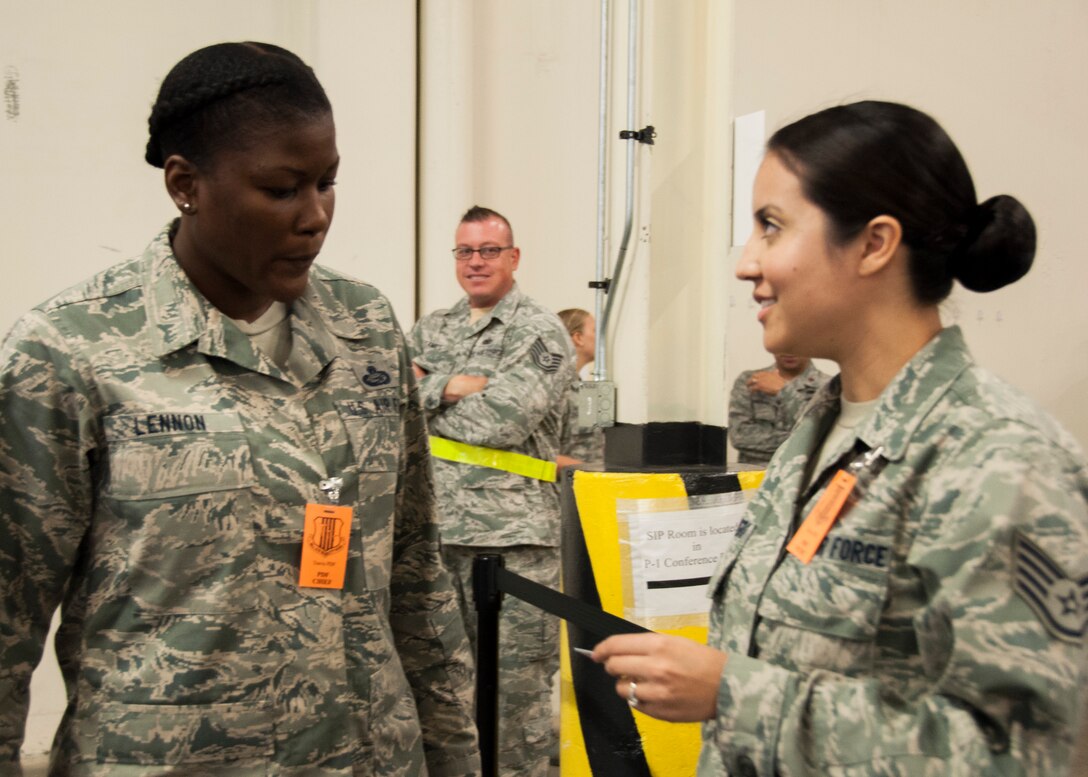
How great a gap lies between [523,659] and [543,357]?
3.20ft

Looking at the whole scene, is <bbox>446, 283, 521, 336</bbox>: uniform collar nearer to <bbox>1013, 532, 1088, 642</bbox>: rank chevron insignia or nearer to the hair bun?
the hair bun

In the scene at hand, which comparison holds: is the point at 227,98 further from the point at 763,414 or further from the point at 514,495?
the point at 763,414

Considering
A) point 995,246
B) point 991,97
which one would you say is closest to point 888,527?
point 995,246

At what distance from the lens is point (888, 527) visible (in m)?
1.09

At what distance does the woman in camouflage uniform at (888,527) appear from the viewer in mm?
972

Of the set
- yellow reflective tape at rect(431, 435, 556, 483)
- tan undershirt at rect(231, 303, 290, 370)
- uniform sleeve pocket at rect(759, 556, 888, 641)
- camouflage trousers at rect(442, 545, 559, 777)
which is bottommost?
camouflage trousers at rect(442, 545, 559, 777)

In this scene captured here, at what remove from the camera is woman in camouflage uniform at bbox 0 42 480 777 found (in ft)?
3.83

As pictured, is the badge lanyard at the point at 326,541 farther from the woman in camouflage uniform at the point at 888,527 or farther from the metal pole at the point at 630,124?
the metal pole at the point at 630,124

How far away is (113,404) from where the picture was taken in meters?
1.18

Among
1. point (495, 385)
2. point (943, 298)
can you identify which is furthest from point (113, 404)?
point (495, 385)

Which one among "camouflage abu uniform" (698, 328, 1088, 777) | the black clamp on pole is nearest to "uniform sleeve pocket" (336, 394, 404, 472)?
Answer: "camouflage abu uniform" (698, 328, 1088, 777)

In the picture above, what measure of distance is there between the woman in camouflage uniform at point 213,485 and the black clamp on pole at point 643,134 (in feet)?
5.78

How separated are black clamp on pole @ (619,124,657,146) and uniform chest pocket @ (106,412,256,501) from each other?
6.46ft

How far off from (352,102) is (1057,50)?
331 cm
